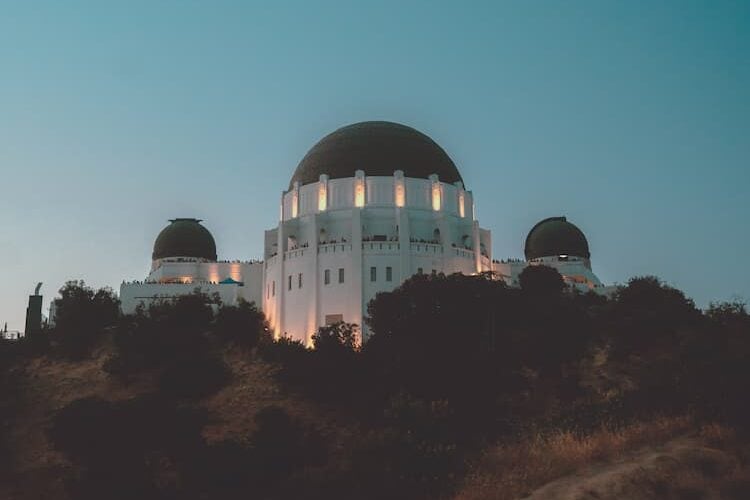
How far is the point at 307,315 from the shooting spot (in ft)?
190

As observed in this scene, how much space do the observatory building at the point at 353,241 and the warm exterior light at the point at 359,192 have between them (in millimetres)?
78

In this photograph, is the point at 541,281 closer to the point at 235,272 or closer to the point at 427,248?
the point at 427,248

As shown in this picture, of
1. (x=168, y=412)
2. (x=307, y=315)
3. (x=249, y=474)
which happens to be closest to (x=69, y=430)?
(x=168, y=412)

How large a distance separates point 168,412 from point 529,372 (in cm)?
1870

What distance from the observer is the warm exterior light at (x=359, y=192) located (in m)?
62.1

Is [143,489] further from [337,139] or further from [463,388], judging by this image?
[337,139]

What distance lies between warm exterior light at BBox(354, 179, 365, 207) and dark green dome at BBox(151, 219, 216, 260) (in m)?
19.9

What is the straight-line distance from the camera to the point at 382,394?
39.7m

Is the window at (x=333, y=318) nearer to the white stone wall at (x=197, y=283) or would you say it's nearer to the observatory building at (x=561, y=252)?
the white stone wall at (x=197, y=283)

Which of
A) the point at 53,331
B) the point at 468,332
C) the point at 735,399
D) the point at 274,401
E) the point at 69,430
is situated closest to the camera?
the point at 735,399

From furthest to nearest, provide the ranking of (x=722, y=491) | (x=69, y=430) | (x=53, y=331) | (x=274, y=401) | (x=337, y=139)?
1. (x=337, y=139)
2. (x=53, y=331)
3. (x=274, y=401)
4. (x=69, y=430)
5. (x=722, y=491)

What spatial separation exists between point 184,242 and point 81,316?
20.8 m

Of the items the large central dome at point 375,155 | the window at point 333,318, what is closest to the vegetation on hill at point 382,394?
the window at point 333,318

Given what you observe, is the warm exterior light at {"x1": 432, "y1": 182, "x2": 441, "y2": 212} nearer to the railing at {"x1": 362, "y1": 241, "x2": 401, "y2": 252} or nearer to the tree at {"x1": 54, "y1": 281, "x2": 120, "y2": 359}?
the railing at {"x1": 362, "y1": 241, "x2": 401, "y2": 252}
